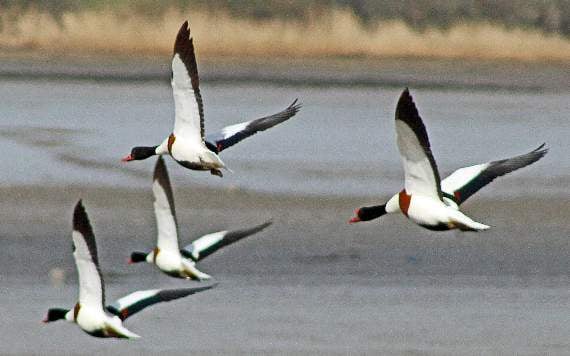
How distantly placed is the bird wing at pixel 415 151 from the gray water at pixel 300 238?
39.7 inches

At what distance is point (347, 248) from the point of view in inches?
567

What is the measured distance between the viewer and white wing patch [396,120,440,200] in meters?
10.1

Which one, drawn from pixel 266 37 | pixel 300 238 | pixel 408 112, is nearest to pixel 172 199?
pixel 408 112

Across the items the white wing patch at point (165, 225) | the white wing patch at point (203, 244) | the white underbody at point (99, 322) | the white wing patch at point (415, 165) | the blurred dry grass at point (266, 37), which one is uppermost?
the white wing patch at point (415, 165)

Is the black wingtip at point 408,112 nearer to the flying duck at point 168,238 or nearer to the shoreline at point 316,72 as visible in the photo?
the flying duck at point 168,238

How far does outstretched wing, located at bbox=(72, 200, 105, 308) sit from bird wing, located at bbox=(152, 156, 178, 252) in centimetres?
83

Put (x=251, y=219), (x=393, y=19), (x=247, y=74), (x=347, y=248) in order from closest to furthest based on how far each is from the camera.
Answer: (x=347, y=248), (x=251, y=219), (x=247, y=74), (x=393, y=19)

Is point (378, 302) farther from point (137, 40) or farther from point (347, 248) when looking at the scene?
point (137, 40)

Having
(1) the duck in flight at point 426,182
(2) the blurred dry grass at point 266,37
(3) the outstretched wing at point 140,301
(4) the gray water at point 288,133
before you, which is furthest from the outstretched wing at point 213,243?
(2) the blurred dry grass at point 266,37

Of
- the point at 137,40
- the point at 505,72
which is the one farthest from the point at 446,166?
the point at 137,40

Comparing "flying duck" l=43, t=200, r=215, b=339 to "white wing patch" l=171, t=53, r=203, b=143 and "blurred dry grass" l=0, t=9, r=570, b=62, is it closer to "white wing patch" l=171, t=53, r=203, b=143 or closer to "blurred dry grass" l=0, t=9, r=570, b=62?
"white wing patch" l=171, t=53, r=203, b=143

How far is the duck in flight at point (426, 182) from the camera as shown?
996cm

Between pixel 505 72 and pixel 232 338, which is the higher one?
pixel 232 338

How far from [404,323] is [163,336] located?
1553 mm
